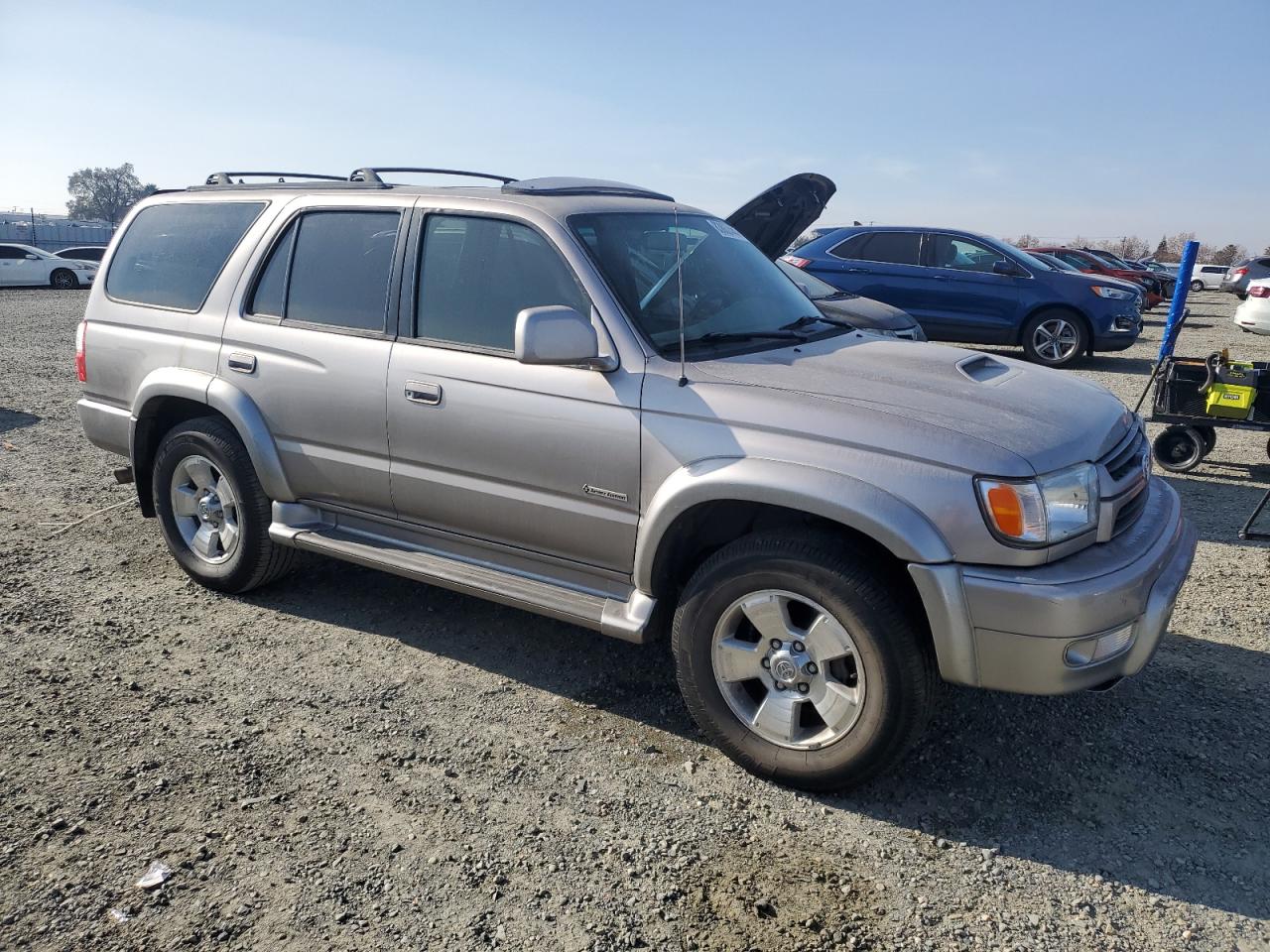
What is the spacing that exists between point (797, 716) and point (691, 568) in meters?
0.67

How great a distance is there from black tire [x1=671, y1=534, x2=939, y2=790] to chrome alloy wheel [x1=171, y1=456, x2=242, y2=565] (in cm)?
248

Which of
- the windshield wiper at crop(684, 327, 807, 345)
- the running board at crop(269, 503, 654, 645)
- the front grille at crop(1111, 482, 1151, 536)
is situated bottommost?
the running board at crop(269, 503, 654, 645)

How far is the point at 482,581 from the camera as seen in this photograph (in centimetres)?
375

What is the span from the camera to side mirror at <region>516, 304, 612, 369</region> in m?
3.22

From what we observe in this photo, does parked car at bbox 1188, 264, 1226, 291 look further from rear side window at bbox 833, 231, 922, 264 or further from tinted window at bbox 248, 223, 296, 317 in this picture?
tinted window at bbox 248, 223, 296, 317

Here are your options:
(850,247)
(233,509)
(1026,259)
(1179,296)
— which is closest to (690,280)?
(233,509)

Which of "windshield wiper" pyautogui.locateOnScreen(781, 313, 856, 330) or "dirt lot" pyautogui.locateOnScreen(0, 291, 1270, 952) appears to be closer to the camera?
"dirt lot" pyautogui.locateOnScreen(0, 291, 1270, 952)

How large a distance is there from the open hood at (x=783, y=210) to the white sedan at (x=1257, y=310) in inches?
270

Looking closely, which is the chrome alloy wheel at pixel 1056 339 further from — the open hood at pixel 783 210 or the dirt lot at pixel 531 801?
the dirt lot at pixel 531 801

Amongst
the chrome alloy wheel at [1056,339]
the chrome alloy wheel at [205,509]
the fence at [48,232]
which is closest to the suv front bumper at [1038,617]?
the chrome alloy wheel at [205,509]

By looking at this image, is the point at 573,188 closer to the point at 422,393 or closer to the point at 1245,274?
the point at 422,393

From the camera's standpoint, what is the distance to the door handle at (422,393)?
379 cm

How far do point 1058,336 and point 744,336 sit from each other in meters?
10.4

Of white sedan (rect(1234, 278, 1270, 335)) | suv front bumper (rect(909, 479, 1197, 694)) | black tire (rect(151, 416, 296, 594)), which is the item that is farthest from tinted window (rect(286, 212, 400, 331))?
white sedan (rect(1234, 278, 1270, 335))
